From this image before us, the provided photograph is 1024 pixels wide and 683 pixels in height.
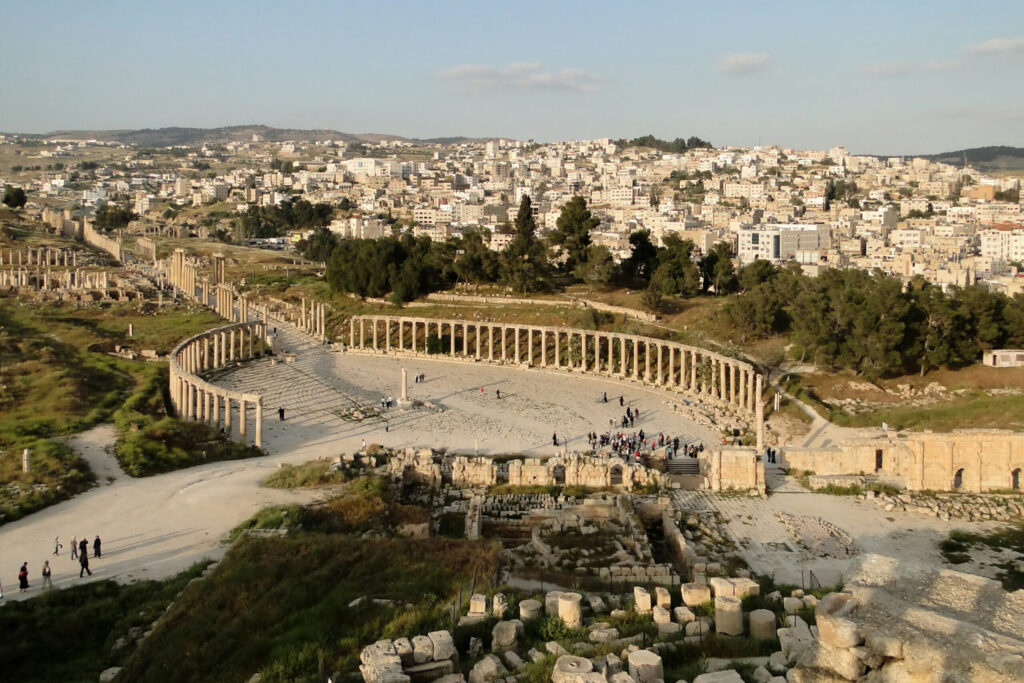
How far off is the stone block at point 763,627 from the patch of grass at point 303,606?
5.11 m

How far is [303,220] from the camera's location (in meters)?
146

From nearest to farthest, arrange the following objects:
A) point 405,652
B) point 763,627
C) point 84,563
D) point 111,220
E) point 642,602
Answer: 1. point 405,652
2. point 763,627
3. point 642,602
4. point 84,563
5. point 111,220

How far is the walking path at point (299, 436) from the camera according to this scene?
23.2 m

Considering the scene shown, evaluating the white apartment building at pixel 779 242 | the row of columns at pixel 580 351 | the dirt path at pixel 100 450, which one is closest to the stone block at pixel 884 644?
the dirt path at pixel 100 450

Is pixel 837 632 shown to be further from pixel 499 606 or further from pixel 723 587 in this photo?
pixel 499 606

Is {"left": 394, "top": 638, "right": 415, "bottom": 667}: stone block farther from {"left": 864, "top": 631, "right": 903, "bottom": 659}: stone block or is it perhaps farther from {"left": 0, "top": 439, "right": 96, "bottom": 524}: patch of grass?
{"left": 0, "top": 439, "right": 96, "bottom": 524}: patch of grass

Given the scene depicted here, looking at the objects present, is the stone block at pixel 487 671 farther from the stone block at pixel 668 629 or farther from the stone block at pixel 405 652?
the stone block at pixel 668 629

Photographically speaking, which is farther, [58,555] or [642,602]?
[58,555]

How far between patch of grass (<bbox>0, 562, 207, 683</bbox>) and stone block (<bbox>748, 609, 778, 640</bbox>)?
11.4 meters

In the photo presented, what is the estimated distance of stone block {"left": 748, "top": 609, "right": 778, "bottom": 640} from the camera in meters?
15.2

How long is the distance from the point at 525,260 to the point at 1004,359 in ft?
103

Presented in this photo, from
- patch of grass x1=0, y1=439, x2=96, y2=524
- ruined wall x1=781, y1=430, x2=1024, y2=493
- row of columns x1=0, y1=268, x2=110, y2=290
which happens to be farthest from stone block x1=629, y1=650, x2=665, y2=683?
row of columns x1=0, y1=268, x2=110, y2=290

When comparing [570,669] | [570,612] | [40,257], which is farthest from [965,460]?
[40,257]

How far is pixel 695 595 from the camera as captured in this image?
16969 millimetres
